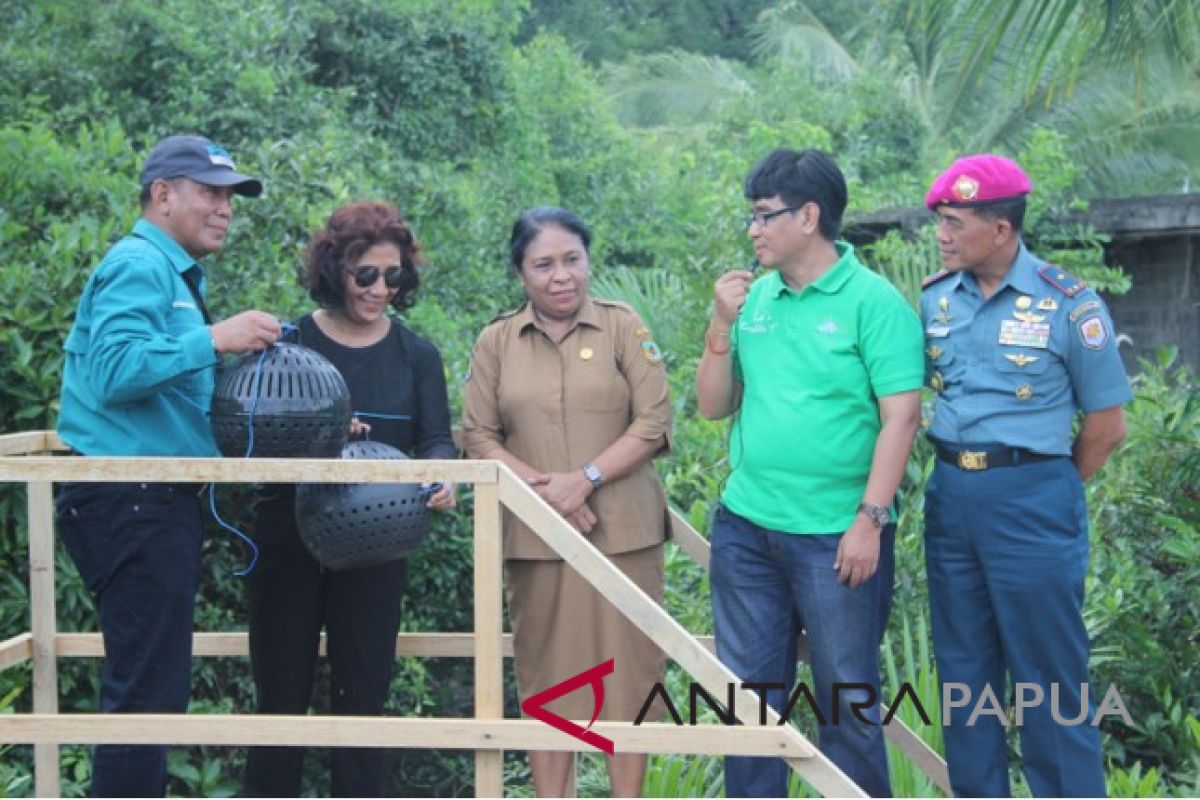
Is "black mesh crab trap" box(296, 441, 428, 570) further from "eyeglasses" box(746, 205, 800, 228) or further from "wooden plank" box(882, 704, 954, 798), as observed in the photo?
"wooden plank" box(882, 704, 954, 798)

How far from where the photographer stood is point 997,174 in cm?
386

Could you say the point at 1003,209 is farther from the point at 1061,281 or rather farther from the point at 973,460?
the point at 973,460

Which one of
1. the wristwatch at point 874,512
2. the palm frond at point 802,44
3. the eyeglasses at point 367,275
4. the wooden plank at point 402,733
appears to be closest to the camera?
the wooden plank at point 402,733

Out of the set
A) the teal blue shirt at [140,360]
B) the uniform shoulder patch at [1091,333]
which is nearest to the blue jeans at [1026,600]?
the uniform shoulder patch at [1091,333]

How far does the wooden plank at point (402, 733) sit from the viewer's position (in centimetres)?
329

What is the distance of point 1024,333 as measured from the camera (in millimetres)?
3834

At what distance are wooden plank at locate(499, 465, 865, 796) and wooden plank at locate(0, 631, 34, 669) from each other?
60.1 inches

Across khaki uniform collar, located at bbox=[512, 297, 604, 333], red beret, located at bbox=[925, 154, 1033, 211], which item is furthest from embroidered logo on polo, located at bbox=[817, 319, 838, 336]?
khaki uniform collar, located at bbox=[512, 297, 604, 333]

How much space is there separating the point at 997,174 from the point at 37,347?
9.57 ft

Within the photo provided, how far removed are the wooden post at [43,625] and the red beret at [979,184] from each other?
90.1 inches

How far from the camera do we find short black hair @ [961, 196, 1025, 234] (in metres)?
3.85

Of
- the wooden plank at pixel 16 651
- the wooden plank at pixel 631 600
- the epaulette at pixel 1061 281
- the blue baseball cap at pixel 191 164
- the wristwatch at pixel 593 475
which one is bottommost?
the wooden plank at pixel 16 651

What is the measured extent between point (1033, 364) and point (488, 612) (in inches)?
56.1

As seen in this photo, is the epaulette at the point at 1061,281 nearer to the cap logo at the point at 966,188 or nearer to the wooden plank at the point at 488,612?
the cap logo at the point at 966,188
